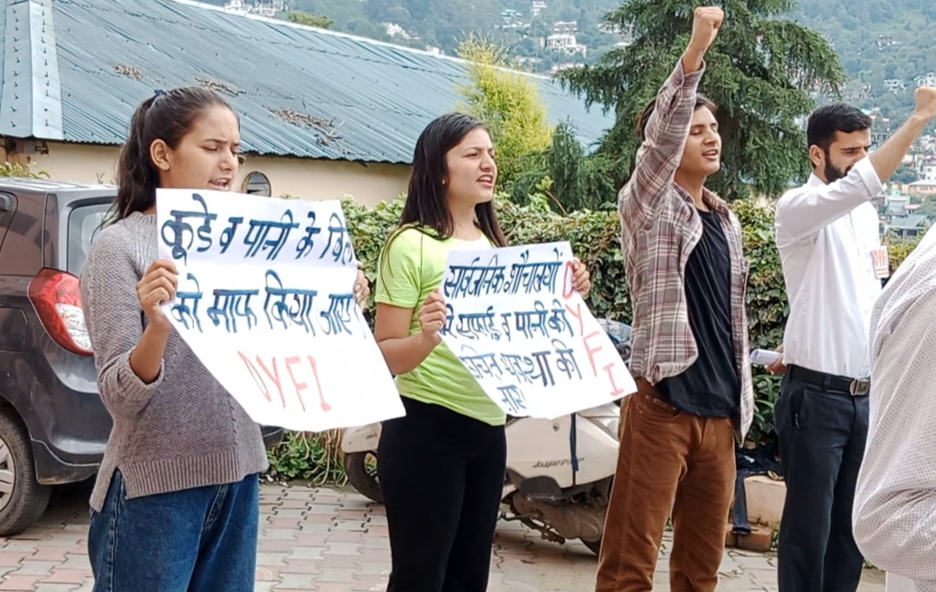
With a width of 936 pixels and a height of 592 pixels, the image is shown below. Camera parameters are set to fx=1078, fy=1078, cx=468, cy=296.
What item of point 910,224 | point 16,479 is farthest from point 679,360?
point 16,479

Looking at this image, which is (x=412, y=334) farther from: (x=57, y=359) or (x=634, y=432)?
(x=57, y=359)

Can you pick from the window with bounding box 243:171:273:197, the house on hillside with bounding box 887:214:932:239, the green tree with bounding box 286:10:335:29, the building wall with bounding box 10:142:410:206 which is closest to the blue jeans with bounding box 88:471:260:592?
the house on hillside with bounding box 887:214:932:239

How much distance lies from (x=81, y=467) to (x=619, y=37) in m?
11.7

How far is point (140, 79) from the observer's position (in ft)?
53.2

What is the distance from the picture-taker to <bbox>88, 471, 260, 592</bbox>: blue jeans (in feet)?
7.45

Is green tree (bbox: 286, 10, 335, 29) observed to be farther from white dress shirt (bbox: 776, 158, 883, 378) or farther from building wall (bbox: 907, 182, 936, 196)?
white dress shirt (bbox: 776, 158, 883, 378)

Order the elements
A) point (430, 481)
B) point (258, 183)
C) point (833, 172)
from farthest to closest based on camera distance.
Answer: point (258, 183) → point (833, 172) → point (430, 481)

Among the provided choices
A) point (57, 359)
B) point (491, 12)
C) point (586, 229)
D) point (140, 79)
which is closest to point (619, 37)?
point (140, 79)

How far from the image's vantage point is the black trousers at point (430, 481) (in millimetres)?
3146

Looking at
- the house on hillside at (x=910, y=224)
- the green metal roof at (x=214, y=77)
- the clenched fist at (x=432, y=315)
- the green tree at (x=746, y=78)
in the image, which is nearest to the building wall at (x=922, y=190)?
the house on hillside at (x=910, y=224)

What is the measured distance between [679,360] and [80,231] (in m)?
3.20

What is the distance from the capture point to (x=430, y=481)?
10.3 ft

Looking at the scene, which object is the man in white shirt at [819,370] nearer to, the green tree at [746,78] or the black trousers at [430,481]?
the black trousers at [430,481]

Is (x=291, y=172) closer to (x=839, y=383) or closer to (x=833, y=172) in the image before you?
(x=833, y=172)
